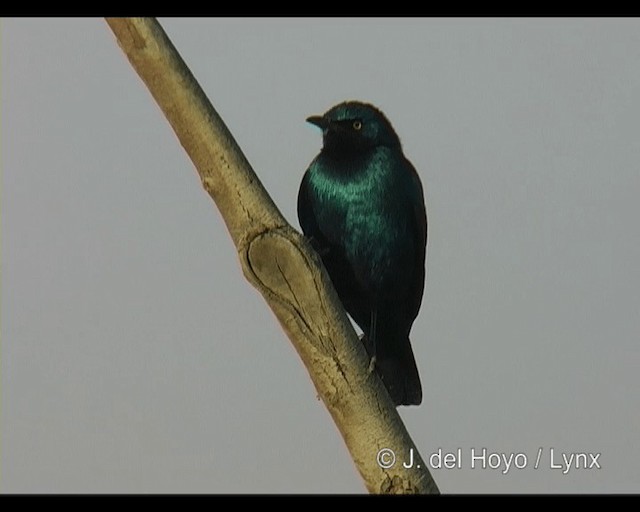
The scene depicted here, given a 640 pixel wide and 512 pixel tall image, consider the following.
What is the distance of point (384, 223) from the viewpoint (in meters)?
3.62

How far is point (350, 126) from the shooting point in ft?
12.1

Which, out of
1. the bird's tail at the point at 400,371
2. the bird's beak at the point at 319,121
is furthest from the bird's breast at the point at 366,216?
the bird's tail at the point at 400,371

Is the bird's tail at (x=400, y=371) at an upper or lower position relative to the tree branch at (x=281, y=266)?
lower

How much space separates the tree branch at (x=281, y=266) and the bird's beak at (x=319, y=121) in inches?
48.7

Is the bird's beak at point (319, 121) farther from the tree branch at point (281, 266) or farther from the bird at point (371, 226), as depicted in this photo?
the tree branch at point (281, 266)

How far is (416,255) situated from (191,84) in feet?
5.27

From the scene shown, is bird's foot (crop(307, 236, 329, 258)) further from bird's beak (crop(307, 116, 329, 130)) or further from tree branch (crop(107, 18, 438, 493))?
tree branch (crop(107, 18, 438, 493))

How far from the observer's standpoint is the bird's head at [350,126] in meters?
3.66

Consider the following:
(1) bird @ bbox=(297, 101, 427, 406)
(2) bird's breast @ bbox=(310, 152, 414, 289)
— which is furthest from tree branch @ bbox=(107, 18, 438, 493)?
(2) bird's breast @ bbox=(310, 152, 414, 289)

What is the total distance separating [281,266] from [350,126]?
1342mm

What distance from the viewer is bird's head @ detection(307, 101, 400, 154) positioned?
3662mm

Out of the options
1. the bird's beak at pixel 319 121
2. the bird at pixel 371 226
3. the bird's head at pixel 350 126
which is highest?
the bird's beak at pixel 319 121

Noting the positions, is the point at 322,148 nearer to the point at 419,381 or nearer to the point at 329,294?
the point at 419,381

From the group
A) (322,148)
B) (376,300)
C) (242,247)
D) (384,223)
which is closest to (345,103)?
(322,148)
